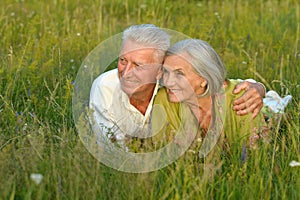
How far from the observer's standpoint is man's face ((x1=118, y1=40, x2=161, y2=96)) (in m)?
3.41

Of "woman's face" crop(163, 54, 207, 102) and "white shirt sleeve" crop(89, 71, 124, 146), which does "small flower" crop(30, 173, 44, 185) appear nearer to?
"white shirt sleeve" crop(89, 71, 124, 146)

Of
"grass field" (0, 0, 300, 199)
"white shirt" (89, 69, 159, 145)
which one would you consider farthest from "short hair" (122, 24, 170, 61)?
"grass field" (0, 0, 300, 199)

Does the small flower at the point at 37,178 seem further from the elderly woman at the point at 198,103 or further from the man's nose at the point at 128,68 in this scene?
the man's nose at the point at 128,68

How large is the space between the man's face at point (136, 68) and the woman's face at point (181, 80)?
91mm

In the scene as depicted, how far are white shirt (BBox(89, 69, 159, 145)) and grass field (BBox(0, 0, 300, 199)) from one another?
0.17m

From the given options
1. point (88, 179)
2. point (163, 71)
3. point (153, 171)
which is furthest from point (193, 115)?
point (88, 179)

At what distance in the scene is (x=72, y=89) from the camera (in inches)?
152

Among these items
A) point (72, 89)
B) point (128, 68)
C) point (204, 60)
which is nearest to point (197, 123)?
point (204, 60)

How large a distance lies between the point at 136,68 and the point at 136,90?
14cm

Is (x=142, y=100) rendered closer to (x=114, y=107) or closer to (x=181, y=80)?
(x=114, y=107)

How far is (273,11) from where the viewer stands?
21.1 feet

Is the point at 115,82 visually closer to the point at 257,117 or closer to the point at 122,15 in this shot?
the point at 257,117

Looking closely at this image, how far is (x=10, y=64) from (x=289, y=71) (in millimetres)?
2107

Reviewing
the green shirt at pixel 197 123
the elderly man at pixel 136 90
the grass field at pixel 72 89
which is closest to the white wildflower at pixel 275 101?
the grass field at pixel 72 89
